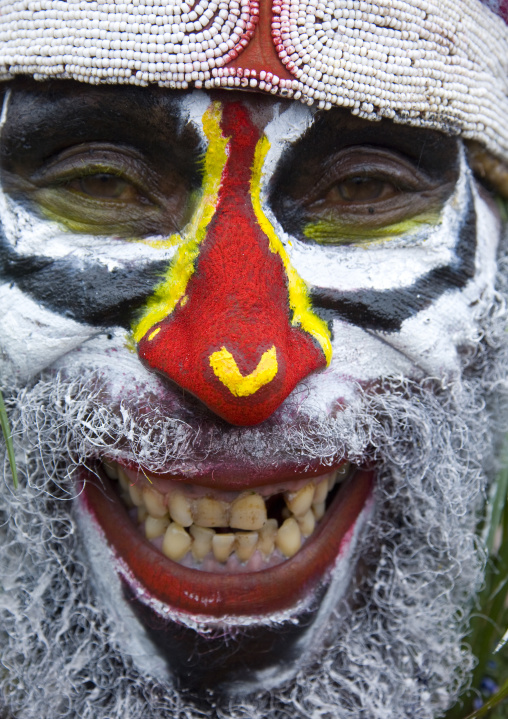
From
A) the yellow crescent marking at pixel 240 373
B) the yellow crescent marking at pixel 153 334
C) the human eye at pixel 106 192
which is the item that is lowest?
the yellow crescent marking at pixel 153 334

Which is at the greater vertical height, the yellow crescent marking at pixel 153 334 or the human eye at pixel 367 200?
the human eye at pixel 367 200

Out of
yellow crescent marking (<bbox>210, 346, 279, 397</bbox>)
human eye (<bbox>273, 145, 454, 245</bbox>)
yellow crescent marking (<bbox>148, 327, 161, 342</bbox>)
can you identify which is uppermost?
human eye (<bbox>273, 145, 454, 245</bbox>)

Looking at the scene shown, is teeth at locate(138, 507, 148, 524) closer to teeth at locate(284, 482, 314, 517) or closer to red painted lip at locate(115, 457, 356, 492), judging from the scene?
red painted lip at locate(115, 457, 356, 492)

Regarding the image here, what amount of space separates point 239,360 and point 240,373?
3 centimetres

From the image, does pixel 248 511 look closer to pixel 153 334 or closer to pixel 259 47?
pixel 153 334

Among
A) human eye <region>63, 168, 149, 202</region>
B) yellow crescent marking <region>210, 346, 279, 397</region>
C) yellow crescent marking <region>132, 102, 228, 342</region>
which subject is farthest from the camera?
human eye <region>63, 168, 149, 202</region>

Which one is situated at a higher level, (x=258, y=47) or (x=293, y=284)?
(x=258, y=47)

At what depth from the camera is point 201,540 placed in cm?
171

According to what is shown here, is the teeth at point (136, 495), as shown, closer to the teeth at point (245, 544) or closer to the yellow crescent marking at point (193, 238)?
the teeth at point (245, 544)

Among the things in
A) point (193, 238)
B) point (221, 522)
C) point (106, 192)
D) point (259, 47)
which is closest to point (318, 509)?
point (221, 522)

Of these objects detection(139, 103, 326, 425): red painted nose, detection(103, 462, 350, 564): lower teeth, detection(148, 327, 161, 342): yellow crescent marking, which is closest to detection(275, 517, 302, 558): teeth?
detection(103, 462, 350, 564): lower teeth

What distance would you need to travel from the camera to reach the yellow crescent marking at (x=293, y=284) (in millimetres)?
1548

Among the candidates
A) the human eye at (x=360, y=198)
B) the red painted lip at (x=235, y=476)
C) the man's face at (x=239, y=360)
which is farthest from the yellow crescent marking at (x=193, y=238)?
the red painted lip at (x=235, y=476)

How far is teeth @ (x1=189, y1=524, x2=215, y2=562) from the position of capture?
170 cm
